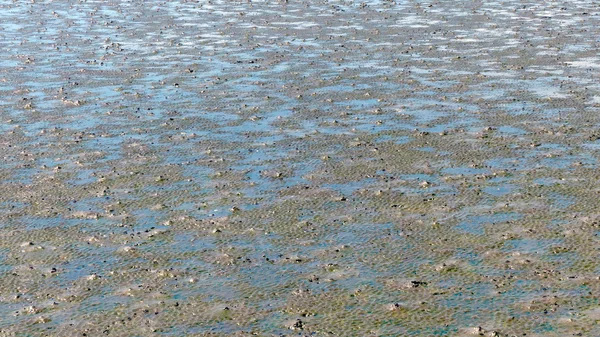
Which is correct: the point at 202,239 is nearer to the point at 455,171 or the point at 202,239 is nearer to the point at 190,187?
the point at 190,187

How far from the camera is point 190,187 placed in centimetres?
1043

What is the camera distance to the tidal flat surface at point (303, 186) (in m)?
7.52

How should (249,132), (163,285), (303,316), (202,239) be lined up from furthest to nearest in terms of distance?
(249,132) < (202,239) < (163,285) < (303,316)

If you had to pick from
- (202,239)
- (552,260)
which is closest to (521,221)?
(552,260)

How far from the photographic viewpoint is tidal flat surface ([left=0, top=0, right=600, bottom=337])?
7.52 metres

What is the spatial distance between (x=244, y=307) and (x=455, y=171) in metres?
4.15

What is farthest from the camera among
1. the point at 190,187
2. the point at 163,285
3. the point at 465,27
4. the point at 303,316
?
the point at 465,27

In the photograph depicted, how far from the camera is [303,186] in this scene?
10.4m

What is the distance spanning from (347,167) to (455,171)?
1.27 m

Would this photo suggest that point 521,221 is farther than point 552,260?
Yes

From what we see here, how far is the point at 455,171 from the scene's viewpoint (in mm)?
10797

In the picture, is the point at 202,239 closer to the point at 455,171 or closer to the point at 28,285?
the point at 28,285

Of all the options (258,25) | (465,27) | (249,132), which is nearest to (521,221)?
(249,132)

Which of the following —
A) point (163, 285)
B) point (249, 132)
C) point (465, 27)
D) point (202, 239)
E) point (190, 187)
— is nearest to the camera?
point (163, 285)
